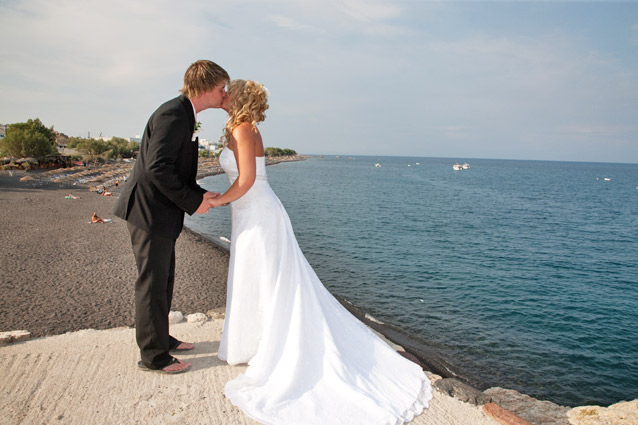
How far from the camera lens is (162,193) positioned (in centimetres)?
391

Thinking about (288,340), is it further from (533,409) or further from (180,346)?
(533,409)

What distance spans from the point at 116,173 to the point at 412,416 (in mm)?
52185

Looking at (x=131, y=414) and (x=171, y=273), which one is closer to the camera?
(x=131, y=414)

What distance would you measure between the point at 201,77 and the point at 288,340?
2716 mm

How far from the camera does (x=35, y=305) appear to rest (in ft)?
23.9

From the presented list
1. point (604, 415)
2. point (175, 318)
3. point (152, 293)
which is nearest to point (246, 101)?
point (152, 293)

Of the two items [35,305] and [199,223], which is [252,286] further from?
[199,223]

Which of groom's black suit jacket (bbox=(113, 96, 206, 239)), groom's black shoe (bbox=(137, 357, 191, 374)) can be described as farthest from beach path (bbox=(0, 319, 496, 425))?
groom's black suit jacket (bbox=(113, 96, 206, 239))

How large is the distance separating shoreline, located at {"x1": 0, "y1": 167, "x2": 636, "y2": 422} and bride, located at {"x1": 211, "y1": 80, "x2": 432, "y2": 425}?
3513 mm

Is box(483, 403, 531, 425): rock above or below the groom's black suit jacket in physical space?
below

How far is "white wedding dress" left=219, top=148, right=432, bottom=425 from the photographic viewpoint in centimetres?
375

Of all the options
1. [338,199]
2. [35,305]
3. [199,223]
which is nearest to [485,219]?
[338,199]

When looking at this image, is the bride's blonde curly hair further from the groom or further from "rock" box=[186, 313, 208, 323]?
"rock" box=[186, 313, 208, 323]

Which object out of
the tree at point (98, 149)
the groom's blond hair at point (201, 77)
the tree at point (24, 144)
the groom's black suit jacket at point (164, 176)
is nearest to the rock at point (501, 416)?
the groom's black suit jacket at point (164, 176)
